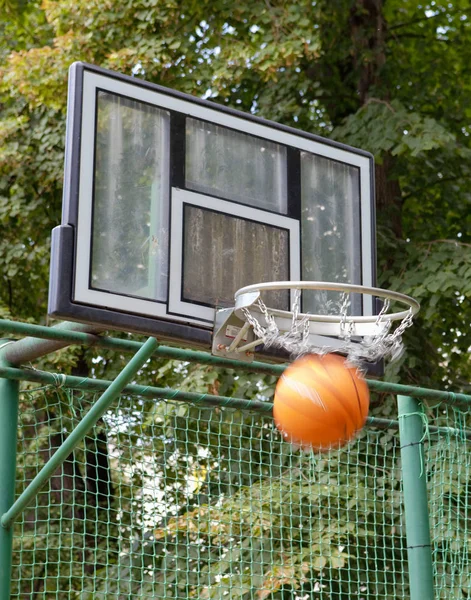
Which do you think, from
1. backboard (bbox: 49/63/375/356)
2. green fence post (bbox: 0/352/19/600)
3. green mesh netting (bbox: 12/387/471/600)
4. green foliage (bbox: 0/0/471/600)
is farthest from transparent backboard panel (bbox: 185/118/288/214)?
green foliage (bbox: 0/0/471/600)

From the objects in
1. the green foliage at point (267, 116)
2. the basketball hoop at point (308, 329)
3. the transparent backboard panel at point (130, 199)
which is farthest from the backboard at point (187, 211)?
the green foliage at point (267, 116)

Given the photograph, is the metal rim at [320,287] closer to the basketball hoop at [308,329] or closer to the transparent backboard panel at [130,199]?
→ the basketball hoop at [308,329]

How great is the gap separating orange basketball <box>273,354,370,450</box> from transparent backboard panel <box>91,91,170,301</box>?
2.20ft

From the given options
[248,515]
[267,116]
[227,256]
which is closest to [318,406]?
[227,256]

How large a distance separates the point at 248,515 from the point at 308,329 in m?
2.69

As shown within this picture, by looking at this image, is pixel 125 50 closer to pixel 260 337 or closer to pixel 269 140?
pixel 269 140

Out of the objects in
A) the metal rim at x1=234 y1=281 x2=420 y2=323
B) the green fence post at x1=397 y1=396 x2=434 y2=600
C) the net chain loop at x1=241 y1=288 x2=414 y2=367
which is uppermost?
the metal rim at x1=234 y1=281 x2=420 y2=323

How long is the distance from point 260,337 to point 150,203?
0.61 meters

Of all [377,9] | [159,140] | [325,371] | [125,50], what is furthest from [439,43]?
[325,371]

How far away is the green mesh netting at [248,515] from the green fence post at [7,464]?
3.92ft

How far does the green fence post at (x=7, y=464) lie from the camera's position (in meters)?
3.10

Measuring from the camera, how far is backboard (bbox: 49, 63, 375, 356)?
10.00ft

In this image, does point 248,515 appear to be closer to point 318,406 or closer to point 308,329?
point 308,329

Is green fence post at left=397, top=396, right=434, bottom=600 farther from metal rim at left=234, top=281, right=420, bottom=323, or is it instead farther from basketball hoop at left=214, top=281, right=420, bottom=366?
metal rim at left=234, top=281, right=420, bottom=323
